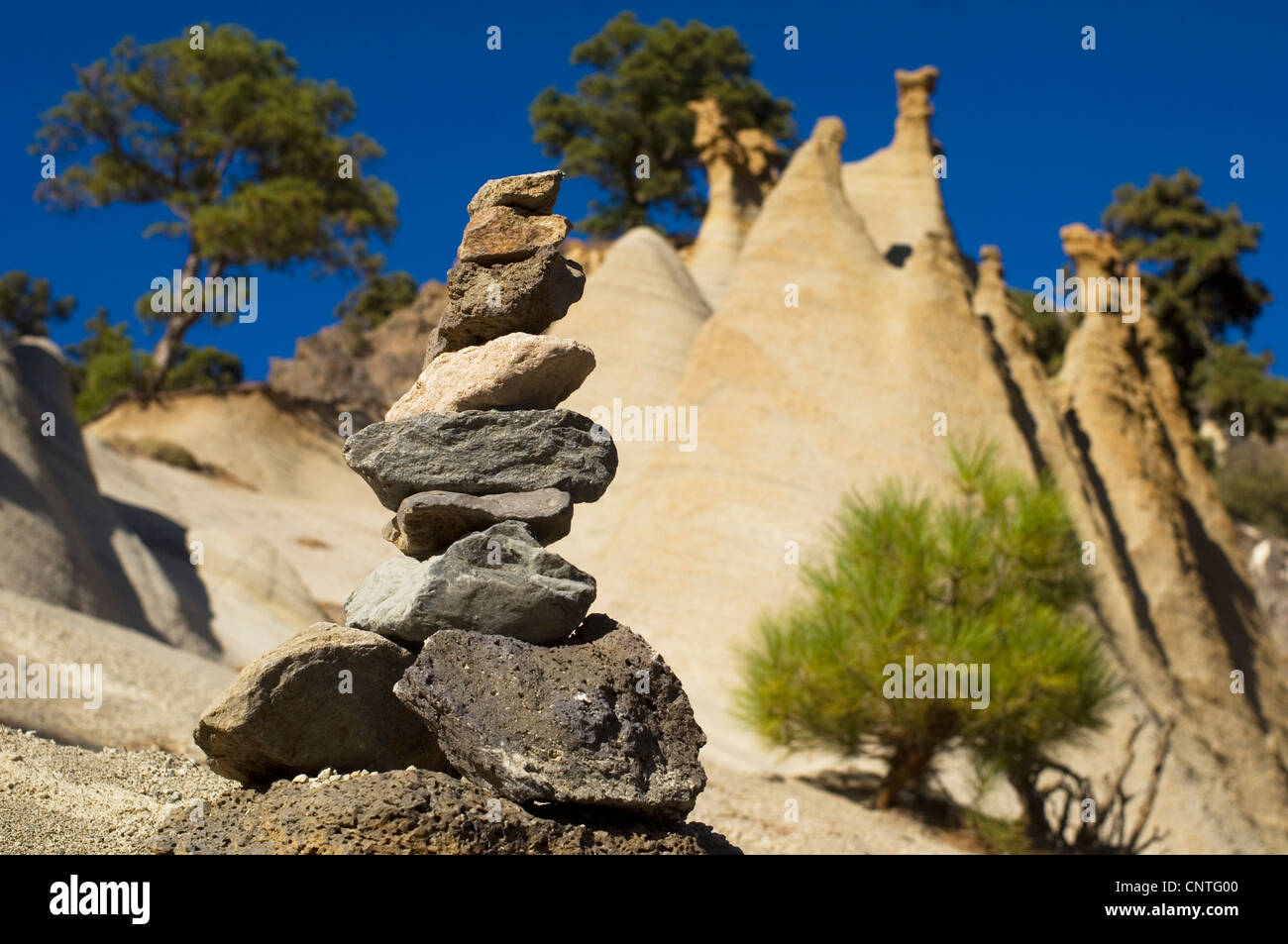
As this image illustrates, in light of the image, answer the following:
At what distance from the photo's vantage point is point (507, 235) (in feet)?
18.7

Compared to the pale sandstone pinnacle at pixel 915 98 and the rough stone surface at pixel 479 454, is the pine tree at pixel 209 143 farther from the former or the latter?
the rough stone surface at pixel 479 454

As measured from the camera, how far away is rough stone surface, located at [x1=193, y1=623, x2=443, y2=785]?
5023 millimetres

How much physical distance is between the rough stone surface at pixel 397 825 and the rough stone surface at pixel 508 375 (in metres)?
1.52

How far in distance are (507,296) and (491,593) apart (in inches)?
52.5

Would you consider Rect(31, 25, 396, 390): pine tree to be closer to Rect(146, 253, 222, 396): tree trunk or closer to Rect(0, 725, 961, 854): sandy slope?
Rect(146, 253, 222, 396): tree trunk

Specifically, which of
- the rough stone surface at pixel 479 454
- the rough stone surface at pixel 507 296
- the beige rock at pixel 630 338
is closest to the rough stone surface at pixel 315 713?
the rough stone surface at pixel 479 454

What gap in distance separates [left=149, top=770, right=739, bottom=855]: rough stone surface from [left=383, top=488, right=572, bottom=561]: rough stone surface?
0.96 meters

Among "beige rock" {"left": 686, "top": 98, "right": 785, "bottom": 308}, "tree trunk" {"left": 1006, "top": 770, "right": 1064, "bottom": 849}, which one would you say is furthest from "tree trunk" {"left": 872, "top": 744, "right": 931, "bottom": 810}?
"beige rock" {"left": 686, "top": 98, "right": 785, "bottom": 308}

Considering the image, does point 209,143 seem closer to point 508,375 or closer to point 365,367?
point 365,367

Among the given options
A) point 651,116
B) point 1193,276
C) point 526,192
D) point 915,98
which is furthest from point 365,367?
point 526,192
